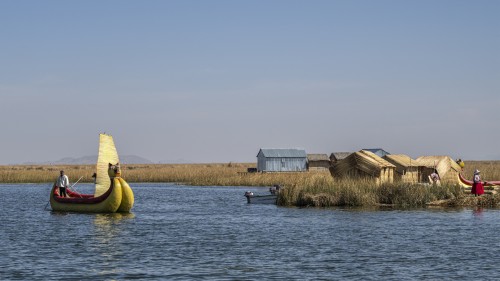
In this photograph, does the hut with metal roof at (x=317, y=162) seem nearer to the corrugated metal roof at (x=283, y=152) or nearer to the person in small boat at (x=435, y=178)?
the corrugated metal roof at (x=283, y=152)

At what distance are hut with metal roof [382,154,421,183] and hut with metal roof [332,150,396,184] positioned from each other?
308 centimetres

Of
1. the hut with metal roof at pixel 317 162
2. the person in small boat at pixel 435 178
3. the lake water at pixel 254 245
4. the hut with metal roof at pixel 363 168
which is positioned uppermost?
the hut with metal roof at pixel 317 162

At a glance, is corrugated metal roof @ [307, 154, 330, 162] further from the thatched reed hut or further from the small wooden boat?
the small wooden boat

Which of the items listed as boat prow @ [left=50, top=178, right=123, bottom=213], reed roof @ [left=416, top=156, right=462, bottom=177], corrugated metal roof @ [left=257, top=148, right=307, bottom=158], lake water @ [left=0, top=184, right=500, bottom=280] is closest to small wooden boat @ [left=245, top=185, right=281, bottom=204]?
lake water @ [left=0, top=184, right=500, bottom=280]

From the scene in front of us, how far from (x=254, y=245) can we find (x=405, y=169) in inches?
1079

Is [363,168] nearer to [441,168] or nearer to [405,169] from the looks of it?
[405,169]

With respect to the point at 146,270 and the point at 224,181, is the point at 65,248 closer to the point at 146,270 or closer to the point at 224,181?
the point at 146,270

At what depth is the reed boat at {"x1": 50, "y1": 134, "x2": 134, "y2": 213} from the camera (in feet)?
135

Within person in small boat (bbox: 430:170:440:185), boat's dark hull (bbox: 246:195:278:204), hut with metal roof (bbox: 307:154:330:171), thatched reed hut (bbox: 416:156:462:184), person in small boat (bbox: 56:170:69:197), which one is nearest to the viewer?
person in small boat (bbox: 56:170:69:197)

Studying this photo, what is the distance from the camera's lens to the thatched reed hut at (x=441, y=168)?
54031mm

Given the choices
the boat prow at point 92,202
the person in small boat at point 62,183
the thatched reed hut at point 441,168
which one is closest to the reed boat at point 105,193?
the boat prow at point 92,202

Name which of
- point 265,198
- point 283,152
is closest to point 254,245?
point 265,198

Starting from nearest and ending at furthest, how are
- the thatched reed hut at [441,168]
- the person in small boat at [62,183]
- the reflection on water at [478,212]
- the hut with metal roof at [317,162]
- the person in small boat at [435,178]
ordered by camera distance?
the reflection on water at [478,212] < the person in small boat at [62,183] < the person in small boat at [435,178] < the thatched reed hut at [441,168] < the hut with metal roof at [317,162]

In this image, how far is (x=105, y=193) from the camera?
4162 centimetres
